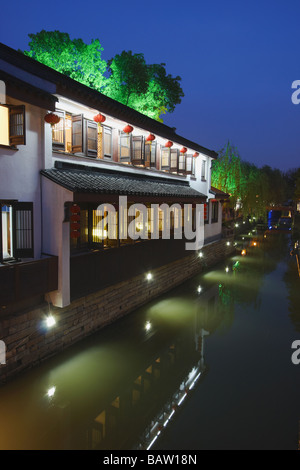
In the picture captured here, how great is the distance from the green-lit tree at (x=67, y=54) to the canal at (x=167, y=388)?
56.4 feet

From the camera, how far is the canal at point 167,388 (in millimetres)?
7109

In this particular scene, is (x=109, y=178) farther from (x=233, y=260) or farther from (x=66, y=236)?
(x=233, y=260)

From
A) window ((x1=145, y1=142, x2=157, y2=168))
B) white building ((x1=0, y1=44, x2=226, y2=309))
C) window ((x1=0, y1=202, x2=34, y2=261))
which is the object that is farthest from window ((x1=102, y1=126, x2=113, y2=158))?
window ((x1=0, y1=202, x2=34, y2=261))

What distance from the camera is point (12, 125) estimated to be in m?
8.47

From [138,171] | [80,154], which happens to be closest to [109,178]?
[80,154]

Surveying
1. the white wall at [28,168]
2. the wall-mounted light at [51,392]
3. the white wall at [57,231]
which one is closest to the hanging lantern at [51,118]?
the white wall at [28,168]

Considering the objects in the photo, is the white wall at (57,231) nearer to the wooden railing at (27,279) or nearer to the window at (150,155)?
the wooden railing at (27,279)

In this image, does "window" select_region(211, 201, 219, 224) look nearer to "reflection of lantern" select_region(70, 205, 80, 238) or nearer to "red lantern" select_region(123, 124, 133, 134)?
"red lantern" select_region(123, 124, 133, 134)

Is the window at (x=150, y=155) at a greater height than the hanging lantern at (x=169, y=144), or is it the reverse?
the hanging lantern at (x=169, y=144)

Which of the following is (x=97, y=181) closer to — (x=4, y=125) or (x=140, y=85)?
(x=4, y=125)

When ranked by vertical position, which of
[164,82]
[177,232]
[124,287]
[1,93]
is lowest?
[124,287]

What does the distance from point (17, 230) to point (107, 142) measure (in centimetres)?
614
